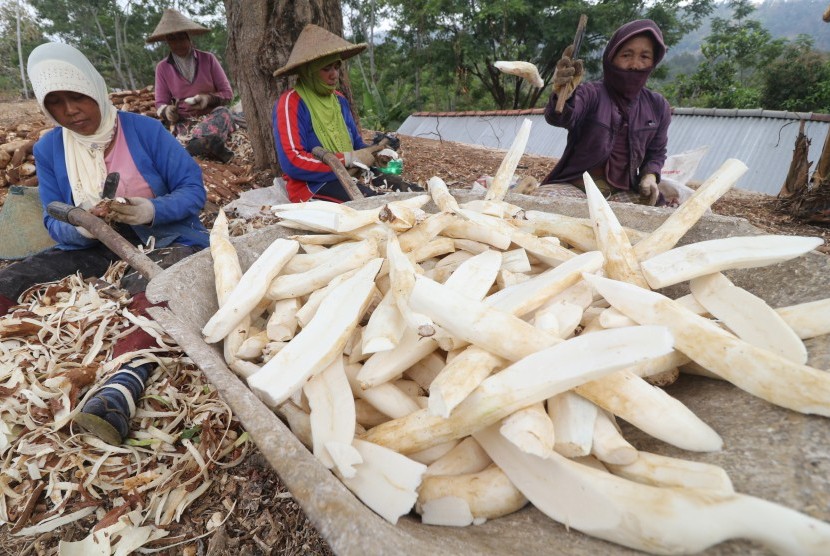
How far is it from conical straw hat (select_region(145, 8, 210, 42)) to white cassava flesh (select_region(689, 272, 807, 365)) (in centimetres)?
605

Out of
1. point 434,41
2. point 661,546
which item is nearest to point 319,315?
point 661,546

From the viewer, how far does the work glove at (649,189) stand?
3.25 m

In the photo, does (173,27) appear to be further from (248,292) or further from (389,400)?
(389,400)

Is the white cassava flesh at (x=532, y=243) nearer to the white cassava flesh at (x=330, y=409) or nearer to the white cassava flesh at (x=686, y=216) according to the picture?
the white cassava flesh at (x=686, y=216)

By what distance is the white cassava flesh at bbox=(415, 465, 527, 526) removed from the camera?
2.84ft

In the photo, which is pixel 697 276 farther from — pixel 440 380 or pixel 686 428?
pixel 440 380

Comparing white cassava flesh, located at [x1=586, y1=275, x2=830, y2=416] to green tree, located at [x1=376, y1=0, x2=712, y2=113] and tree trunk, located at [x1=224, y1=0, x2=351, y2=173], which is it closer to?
tree trunk, located at [x1=224, y1=0, x2=351, y2=173]

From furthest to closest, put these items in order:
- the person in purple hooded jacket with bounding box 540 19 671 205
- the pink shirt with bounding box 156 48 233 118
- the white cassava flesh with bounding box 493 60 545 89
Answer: the pink shirt with bounding box 156 48 233 118, the person in purple hooded jacket with bounding box 540 19 671 205, the white cassava flesh with bounding box 493 60 545 89

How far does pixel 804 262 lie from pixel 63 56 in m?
3.38

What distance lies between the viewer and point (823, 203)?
502cm

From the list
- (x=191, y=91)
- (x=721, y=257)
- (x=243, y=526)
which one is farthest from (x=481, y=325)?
(x=191, y=91)

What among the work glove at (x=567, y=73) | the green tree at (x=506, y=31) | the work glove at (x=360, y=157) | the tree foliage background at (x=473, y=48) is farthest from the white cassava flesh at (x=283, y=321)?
the green tree at (x=506, y=31)

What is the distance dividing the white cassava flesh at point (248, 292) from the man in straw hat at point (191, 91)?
4474 mm

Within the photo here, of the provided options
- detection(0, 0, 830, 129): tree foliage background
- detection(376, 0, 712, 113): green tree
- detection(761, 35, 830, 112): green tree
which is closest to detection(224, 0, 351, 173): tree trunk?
detection(0, 0, 830, 129): tree foliage background
